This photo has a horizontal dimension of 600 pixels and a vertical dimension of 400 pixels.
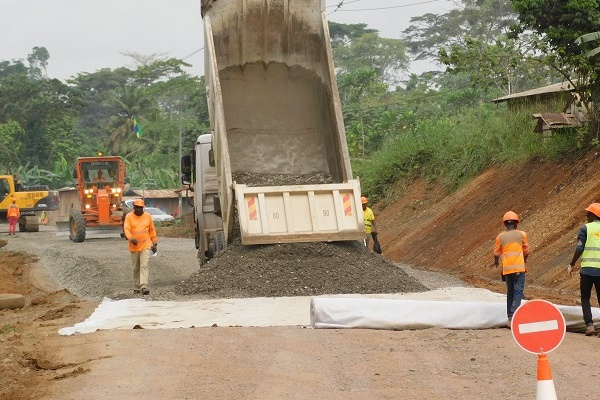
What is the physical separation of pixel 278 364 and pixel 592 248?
4108mm

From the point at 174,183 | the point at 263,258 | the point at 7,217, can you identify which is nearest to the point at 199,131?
the point at 174,183

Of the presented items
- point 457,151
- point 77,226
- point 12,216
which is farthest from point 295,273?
point 12,216

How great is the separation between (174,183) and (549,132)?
43516mm

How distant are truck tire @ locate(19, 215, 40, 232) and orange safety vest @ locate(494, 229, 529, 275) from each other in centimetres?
3401

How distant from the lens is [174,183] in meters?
67.6

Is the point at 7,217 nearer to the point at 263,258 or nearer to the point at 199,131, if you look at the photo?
the point at 199,131

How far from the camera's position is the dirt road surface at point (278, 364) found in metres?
8.70

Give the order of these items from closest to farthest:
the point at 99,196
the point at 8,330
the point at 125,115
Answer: the point at 8,330 → the point at 99,196 → the point at 125,115

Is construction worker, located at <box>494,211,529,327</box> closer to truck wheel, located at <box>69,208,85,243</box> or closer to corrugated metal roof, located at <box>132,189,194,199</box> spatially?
truck wheel, located at <box>69,208,85,243</box>

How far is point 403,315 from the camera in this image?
12039mm

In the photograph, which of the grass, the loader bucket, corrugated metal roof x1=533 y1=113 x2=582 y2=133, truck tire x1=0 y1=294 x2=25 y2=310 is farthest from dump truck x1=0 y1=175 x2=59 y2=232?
truck tire x1=0 y1=294 x2=25 y2=310

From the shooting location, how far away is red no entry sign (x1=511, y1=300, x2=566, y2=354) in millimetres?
7012

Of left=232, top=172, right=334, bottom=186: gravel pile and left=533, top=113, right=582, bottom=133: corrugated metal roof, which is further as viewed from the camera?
left=533, top=113, right=582, bottom=133: corrugated metal roof

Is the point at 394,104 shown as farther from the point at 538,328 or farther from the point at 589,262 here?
the point at 538,328
